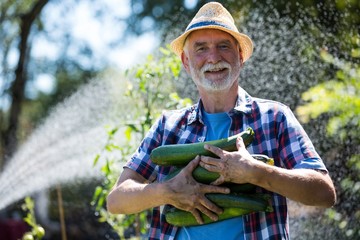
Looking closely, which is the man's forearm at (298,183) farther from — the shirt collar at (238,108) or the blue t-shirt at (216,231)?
the shirt collar at (238,108)

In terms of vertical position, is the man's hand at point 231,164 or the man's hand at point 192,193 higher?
the man's hand at point 231,164

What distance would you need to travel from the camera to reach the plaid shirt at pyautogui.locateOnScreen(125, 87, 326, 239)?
2318 mm

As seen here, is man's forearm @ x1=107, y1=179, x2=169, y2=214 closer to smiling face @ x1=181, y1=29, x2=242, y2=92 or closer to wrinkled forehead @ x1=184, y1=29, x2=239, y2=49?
smiling face @ x1=181, y1=29, x2=242, y2=92

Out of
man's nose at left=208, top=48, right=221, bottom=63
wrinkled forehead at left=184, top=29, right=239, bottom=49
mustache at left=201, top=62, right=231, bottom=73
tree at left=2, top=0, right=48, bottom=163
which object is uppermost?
wrinkled forehead at left=184, top=29, right=239, bottom=49

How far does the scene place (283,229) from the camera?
91.7 inches

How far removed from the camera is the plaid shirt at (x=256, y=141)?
7.61 feet

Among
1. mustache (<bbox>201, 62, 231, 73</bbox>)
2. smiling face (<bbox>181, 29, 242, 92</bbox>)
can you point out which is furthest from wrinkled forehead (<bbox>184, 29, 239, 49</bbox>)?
mustache (<bbox>201, 62, 231, 73</bbox>)

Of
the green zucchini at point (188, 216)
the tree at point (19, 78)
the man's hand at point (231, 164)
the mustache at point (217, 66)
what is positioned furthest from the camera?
the tree at point (19, 78)

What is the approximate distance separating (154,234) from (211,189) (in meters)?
0.44

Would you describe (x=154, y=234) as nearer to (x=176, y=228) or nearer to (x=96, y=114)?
(x=176, y=228)

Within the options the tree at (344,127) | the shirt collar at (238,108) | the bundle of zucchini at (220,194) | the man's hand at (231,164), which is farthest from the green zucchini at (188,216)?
the tree at (344,127)

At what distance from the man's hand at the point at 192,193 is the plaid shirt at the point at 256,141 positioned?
0.15m

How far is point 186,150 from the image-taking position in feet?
7.62

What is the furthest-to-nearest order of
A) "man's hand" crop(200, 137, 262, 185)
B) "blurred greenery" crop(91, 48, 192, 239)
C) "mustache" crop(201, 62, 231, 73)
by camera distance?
"blurred greenery" crop(91, 48, 192, 239) < "mustache" crop(201, 62, 231, 73) < "man's hand" crop(200, 137, 262, 185)
